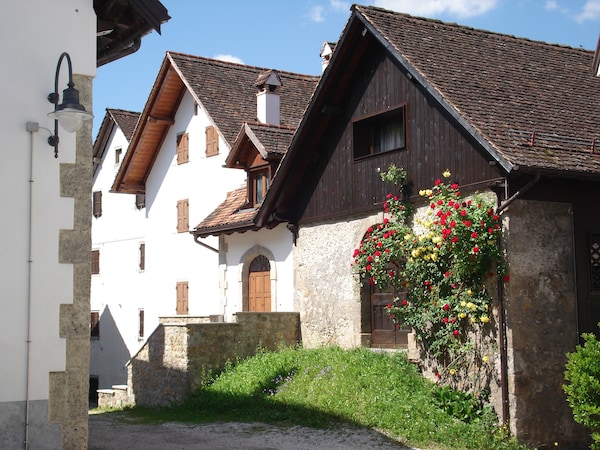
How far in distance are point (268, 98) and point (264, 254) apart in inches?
→ 177

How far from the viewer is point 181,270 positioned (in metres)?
24.9

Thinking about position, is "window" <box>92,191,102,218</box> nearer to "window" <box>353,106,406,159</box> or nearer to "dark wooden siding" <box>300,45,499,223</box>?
"dark wooden siding" <box>300,45,499,223</box>

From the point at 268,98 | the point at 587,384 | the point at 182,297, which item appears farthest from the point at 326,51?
the point at 587,384

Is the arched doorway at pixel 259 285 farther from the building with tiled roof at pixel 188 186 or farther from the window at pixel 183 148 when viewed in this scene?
the window at pixel 183 148

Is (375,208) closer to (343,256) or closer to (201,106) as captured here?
(343,256)

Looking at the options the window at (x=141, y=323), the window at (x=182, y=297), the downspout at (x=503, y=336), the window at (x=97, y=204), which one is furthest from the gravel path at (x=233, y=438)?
the window at (x=97, y=204)

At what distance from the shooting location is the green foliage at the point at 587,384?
494 inches

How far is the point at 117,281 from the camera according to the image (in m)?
29.0

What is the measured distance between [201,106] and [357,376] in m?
10.7

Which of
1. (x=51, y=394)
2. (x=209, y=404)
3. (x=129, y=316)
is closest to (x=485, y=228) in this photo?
(x=209, y=404)

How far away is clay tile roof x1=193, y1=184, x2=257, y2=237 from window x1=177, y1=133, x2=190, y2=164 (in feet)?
8.03

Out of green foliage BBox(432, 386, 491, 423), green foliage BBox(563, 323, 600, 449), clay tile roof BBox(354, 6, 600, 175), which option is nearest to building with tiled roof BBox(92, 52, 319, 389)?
clay tile roof BBox(354, 6, 600, 175)

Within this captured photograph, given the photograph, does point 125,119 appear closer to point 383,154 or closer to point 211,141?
point 211,141

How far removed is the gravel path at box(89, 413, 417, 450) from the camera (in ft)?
43.7
